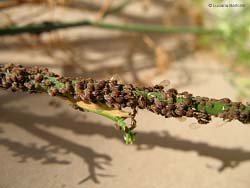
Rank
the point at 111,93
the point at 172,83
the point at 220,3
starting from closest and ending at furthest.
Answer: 1. the point at 111,93
2. the point at 172,83
3. the point at 220,3

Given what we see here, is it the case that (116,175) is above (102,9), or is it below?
below

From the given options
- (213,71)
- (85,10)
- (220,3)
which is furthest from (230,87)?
(85,10)

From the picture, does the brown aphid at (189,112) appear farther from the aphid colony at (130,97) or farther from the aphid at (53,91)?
the aphid at (53,91)

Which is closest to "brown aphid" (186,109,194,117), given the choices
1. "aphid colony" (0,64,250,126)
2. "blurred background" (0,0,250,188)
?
"aphid colony" (0,64,250,126)

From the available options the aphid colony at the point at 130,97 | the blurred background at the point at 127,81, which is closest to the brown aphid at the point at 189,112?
the aphid colony at the point at 130,97

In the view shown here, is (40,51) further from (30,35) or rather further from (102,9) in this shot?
(102,9)
